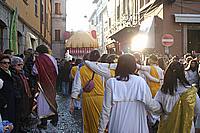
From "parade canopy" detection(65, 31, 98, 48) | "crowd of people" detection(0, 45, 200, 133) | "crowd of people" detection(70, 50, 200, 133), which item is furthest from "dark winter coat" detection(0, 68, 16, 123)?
"parade canopy" detection(65, 31, 98, 48)

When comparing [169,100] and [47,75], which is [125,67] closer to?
[169,100]

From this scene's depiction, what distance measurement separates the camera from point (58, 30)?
59188mm

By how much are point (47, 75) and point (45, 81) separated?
14 centimetres

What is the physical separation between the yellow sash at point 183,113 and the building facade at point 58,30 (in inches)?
2103

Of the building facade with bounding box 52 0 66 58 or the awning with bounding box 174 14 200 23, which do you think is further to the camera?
the building facade with bounding box 52 0 66 58

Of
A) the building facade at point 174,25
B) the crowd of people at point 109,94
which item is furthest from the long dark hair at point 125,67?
the building facade at point 174,25

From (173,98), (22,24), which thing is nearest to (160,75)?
(173,98)

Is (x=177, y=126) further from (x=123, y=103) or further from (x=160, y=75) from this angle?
(x=160, y=75)

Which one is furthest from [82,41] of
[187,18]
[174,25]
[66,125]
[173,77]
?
[173,77]

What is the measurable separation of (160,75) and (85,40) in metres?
20.1

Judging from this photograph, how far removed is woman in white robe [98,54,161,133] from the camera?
197 inches

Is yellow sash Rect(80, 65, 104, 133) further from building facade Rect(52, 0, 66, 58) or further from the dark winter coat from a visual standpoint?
building facade Rect(52, 0, 66, 58)

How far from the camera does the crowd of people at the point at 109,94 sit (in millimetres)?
5027

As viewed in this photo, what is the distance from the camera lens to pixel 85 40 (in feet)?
94.8
